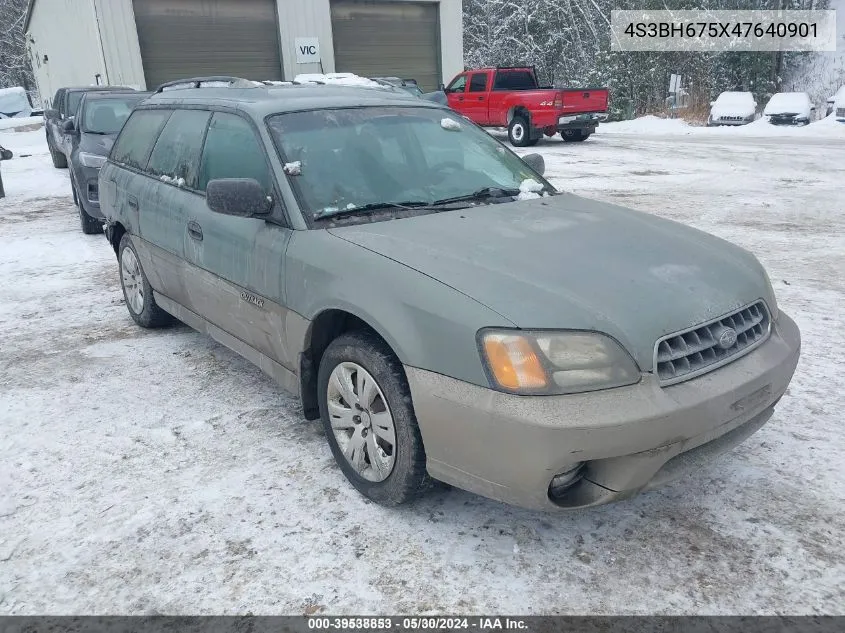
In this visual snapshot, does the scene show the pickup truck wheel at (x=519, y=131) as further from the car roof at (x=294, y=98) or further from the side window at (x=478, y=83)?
the car roof at (x=294, y=98)

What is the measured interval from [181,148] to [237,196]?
1364 mm

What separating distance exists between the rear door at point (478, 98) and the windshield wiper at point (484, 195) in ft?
50.9

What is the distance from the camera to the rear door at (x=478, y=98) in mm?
18481

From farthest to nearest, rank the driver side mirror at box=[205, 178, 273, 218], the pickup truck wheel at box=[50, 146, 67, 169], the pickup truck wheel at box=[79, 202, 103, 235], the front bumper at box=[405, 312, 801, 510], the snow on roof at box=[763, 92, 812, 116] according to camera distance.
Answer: the snow on roof at box=[763, 92, 812, 116]
the pickup truck wheel at box=[50, 146, 67, 169]
the pickup truck wheel at box=[79, 202, 103, 235]
the driver side mirror at box=[205, 178, 273, 218]
the front bumper at box=[405, 312, 801, 510]

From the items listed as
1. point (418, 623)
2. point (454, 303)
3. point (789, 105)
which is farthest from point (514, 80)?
point (418, 623)

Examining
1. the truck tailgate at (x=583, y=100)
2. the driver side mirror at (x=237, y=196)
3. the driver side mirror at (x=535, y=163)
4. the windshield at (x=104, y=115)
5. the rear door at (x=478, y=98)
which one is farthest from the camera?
the rear door at (x=478, y=98)

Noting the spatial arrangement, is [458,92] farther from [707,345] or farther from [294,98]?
[707,345]

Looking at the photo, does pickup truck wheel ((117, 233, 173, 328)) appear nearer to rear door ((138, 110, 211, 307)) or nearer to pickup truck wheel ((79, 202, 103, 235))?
rear door ((138, 110, 211, 307))

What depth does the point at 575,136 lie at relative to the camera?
1819cm

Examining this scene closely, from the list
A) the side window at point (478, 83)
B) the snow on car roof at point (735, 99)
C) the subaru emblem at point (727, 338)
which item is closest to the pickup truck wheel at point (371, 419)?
the subaru emblem at point (727, 338)

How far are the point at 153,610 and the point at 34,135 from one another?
2745 cm

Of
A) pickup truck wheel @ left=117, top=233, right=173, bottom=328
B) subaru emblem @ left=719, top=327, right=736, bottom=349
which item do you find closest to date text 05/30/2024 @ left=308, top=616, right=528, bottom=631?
subaru emblem @ left=719, top=327, right=736, bottom=349

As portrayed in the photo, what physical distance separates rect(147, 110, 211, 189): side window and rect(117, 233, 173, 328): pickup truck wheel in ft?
2.47

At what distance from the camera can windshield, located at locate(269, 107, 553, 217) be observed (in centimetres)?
332
